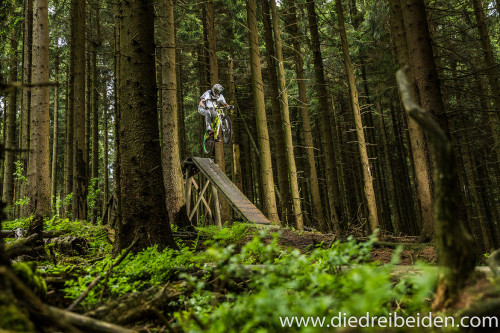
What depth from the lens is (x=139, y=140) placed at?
186 inches

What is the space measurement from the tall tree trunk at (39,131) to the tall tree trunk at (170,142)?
3.11 meters

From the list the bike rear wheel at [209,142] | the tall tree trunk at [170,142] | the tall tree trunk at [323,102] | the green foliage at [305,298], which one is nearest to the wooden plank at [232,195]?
the tall tree trunk at [170,142]

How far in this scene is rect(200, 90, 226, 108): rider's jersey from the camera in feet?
38.9

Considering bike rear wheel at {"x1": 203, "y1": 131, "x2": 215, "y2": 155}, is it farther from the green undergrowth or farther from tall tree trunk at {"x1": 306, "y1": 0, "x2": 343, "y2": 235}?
→ the green undergrowth

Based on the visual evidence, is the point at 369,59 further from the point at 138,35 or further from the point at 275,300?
the point at 275,300

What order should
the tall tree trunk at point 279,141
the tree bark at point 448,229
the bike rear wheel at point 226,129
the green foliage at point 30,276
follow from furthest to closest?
the tall tree trunk at point 279,141, the bike rear wheel at point 226,129, the green foliage at point 30,276, the tree bark at point 448,229

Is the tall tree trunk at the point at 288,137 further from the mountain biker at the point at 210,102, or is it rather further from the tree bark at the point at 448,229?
the tree bark at the point at 448,229

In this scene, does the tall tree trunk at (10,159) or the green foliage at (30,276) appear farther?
the tall tree trunk at (10,159)

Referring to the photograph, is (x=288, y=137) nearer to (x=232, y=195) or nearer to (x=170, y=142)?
(x=232, y=195)

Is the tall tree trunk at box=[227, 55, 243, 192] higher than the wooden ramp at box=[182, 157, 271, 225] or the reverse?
higher

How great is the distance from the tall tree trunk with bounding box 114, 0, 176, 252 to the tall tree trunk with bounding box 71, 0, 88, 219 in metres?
6.31

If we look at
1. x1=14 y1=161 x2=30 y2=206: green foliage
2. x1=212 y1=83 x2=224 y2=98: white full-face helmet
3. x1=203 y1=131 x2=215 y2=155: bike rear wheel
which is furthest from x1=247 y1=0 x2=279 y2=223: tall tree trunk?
x1=14 y1=161 x2=30 y2=206: green foliage

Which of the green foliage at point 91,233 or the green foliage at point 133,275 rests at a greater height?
the green foliage at point 91,233

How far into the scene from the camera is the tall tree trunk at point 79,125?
32.5 feet
